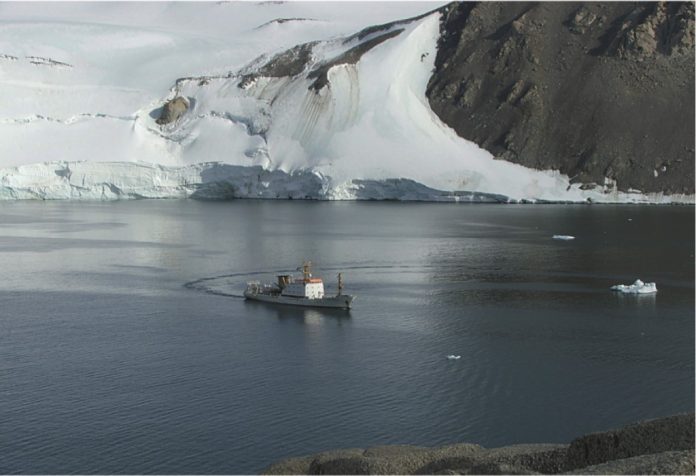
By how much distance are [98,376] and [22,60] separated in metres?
121

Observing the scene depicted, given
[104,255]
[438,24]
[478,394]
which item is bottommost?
[478,394]

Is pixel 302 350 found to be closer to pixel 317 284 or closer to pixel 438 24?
pixel 317 284

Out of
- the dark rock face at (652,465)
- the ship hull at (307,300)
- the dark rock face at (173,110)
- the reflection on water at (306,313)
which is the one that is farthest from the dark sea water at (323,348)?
the dark rock face at (173,110)

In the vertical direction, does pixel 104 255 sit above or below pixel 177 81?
below

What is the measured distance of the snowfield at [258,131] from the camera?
118 meters

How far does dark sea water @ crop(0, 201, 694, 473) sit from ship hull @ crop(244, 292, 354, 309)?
0.96 metres

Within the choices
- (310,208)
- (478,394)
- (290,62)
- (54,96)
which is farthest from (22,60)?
(478,394)

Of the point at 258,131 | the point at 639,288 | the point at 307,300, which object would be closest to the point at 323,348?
the point at 307,300

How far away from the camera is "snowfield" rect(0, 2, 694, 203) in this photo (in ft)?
389

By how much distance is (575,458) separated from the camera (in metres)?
19.4

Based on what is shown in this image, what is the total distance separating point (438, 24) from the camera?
142 metres

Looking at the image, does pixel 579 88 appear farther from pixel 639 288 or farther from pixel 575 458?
pixel 575 458

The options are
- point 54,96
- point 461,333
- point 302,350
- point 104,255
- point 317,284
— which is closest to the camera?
point 302,350

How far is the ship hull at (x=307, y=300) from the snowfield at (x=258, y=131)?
224ft
